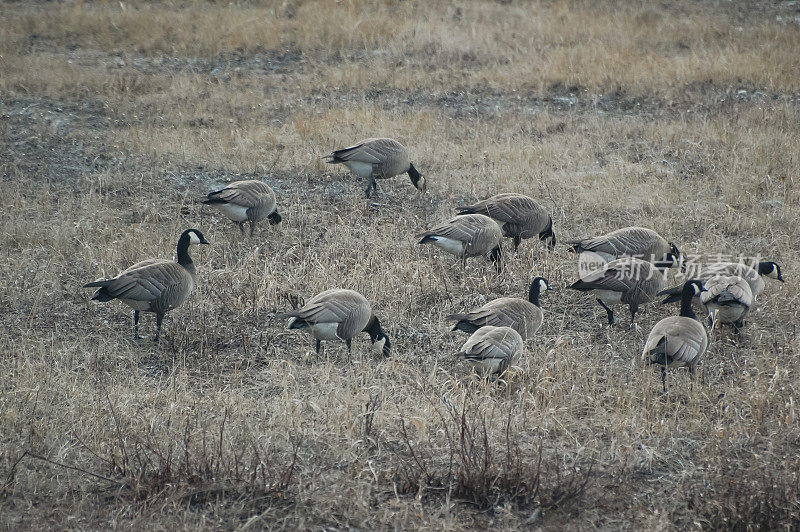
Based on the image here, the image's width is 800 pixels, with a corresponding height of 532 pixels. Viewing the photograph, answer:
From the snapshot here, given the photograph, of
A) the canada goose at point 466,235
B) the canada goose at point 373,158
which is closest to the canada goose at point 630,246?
the canada goose at point 466,235

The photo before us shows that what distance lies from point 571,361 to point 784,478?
1.87 m

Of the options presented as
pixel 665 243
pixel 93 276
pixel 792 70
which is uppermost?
pixel 792 70

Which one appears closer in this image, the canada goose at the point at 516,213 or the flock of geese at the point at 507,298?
the flock of geese at the point at 507,298

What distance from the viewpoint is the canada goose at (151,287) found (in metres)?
6.74

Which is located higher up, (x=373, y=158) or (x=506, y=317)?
(x=373, y=158)

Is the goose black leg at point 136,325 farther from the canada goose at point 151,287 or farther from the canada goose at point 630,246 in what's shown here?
the canada goose at point 630,246

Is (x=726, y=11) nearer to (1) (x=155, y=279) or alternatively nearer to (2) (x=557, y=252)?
(2) (x=557, y=252)

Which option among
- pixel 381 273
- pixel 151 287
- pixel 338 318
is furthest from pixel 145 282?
pixel 381 273

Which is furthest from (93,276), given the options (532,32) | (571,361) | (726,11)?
(726,11)

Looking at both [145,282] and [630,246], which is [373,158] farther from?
[145,282]

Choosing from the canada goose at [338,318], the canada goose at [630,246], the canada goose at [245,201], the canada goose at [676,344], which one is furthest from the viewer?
the canada goose at [245,201]

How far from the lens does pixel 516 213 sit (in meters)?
8.76

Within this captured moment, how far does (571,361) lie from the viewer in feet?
20.4

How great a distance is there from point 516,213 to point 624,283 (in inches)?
74.5
